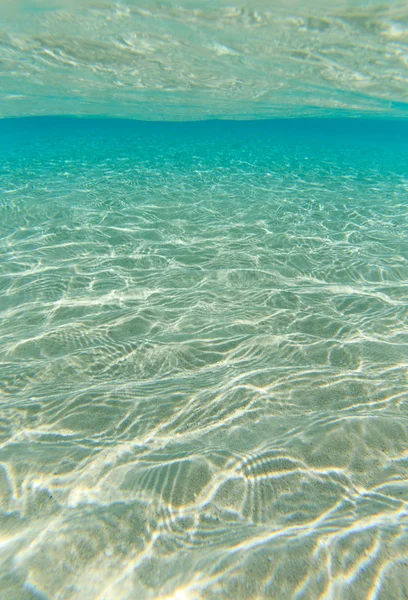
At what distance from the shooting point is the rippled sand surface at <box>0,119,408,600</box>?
7.48ft

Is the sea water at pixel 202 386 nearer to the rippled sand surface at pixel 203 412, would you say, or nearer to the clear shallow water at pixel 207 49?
the rippled sand surface at pixel 203 412

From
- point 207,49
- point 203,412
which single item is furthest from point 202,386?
point 207,49

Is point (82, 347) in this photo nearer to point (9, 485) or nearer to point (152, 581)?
point (9, 485)

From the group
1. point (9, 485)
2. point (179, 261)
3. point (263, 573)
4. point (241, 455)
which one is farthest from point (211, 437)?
point (179, 261)

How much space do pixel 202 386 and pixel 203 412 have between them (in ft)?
1.60

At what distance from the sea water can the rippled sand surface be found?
2 cm

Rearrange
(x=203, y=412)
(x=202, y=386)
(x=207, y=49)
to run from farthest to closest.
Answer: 1. (x=207, y=49)
2. (x=202, y=386)
3. (x=203, y=412)

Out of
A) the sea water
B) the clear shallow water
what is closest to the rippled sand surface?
the sea water

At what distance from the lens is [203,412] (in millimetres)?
3838

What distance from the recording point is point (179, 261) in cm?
805

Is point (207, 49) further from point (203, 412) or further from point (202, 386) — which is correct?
point (203, 412)

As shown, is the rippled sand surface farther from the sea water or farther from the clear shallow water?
the clear shallow water

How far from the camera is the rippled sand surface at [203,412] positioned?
2.28 meters

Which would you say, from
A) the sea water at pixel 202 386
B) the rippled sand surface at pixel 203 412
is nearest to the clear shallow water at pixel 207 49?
the sea water at pixel 202 386
